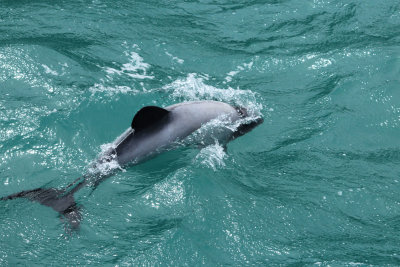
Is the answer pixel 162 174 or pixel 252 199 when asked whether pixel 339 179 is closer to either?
pixel 252 199

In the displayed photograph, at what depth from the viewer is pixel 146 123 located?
8.34m

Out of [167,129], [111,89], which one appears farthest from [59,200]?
[111,89]

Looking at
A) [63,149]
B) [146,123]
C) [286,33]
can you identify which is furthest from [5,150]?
[286,33]

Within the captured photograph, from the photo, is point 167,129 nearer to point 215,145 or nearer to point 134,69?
point 215,145

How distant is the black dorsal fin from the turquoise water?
0.61 m

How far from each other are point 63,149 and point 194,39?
5293 millimetres

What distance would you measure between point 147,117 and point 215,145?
1456mm

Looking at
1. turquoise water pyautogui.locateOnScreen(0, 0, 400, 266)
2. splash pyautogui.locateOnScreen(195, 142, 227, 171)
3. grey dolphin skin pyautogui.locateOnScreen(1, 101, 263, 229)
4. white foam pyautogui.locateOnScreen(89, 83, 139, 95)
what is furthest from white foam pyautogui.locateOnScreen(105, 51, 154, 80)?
splash pyautogui.locateOnScreen(195, 142, 227, 171)

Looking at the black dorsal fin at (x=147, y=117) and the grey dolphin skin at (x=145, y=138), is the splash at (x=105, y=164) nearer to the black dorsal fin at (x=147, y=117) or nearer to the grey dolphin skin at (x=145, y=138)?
the grey dolphin skin at (x=145, y=138)

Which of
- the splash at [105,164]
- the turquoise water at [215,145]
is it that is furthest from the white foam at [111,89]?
the splash at [105,164]

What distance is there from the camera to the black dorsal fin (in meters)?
8.11

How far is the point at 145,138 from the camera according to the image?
8.41 metres

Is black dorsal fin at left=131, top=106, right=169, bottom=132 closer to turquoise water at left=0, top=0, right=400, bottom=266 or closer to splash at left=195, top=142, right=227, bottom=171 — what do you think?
turquoise water at left=0, top=0, right=400, bottom=266

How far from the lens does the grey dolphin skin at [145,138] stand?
24.9 feet
